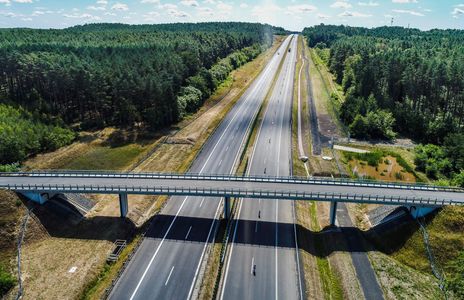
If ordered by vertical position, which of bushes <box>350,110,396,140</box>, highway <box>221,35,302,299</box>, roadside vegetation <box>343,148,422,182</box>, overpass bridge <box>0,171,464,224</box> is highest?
bushes <box>350,110,396,140</box>

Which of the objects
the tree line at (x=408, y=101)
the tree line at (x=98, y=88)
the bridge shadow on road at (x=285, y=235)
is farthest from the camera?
the tree line at (x=98, y=88)

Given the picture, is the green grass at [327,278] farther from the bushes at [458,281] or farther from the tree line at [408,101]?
the tree line at [408,101]

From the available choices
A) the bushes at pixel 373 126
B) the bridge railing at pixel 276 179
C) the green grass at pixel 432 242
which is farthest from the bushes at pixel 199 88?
the green grass at pixel 432 242

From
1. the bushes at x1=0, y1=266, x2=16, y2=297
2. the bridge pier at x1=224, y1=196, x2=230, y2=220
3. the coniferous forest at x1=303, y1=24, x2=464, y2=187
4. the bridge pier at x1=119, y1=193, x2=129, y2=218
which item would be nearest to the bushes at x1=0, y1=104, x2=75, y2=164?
the bridge pier at x1=119, y1=193, x2=129, y2=218

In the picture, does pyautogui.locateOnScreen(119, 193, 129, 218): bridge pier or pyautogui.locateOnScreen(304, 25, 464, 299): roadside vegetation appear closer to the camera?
pyautogui.locateOnScreen(304, 25, 464, 299): roadside vegetation

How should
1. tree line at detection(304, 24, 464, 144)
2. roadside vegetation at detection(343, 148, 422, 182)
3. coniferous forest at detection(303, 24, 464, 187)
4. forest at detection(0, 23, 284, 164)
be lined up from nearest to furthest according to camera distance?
roadside vegetation at detection(343, 148, 422, 182), coniferous forest at detection(303, 24, 464, 187), tree line at detection(304, 24, 464, 144), forest at detection(0, 23, 284, 164)

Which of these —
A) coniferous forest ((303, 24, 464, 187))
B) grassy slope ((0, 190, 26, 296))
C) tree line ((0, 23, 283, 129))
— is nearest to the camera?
grassy slope ((0, 190, 26, 296))

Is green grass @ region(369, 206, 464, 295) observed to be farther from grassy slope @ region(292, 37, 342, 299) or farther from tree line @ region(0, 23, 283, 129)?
tree line @ region(0, 23, 283, 129)

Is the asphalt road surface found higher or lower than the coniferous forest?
lower

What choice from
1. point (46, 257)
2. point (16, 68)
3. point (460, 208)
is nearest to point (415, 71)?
point (460, 208)
